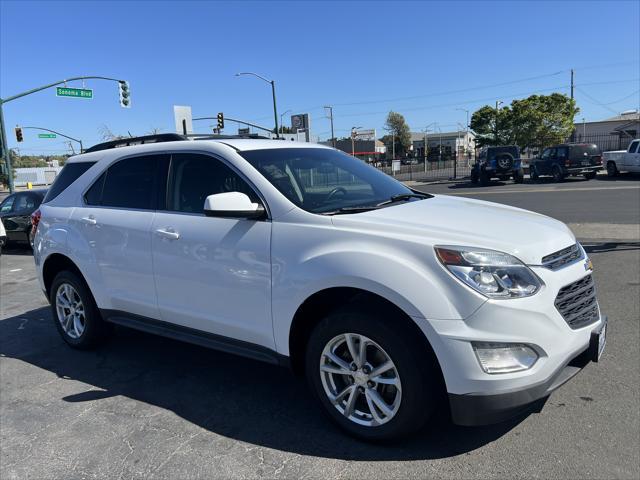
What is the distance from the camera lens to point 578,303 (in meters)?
2.93

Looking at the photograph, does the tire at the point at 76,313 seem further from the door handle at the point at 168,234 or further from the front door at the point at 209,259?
the door handle at the point at 168,234

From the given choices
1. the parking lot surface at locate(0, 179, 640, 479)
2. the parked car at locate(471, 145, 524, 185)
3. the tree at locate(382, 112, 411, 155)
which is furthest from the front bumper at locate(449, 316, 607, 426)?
the tree at locate(382, 112, 411, 155)

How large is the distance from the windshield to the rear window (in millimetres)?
2089

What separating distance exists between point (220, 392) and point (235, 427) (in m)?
0.57

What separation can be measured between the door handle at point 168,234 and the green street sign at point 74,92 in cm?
2619

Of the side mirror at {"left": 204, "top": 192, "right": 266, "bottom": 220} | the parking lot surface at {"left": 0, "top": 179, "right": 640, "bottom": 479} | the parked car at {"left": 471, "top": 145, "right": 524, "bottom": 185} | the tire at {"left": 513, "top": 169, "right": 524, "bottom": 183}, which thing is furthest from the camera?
the tire at {"left": 513, "top": 169, "right": 524, "bottom": 183}

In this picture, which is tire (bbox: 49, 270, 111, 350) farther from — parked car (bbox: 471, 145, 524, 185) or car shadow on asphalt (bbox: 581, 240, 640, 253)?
parked car (bbox: 471, 145, 524, 185)

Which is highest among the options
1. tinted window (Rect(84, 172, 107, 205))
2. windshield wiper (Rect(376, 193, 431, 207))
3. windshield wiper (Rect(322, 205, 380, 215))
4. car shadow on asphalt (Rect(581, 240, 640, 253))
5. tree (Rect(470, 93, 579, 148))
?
tree (Rect(470, 93, 579, 148))

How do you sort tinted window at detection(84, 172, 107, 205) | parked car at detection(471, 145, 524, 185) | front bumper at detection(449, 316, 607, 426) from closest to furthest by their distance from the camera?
1. front bumper at detection(449, 316, 607, 426)
2. tinted window at detection(84, 172, 107, 205)
3. parked car at detection(471, 145, 524, 185)

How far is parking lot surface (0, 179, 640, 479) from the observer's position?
288cm

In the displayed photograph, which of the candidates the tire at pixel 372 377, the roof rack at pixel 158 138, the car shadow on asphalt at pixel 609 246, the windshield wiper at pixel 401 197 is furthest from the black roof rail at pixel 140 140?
the car shadow on asphalt at pixel 609 246

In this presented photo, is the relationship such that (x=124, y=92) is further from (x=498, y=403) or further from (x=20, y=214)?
(x=498, y=403)

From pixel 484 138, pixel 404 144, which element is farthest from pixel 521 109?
pixel 404 144

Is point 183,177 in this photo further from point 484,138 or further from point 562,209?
point 484,138
